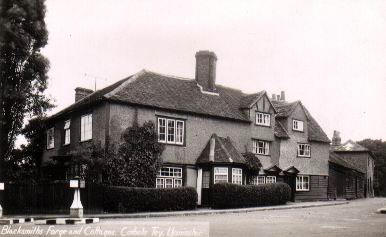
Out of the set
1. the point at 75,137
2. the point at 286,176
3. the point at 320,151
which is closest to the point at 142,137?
the point at 75,137

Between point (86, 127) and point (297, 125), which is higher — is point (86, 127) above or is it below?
below

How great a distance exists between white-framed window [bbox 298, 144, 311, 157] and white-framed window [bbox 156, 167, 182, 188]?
1297cm

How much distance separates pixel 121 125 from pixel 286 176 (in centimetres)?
1486

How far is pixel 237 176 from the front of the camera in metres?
31.2

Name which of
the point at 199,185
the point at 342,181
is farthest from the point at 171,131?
the point at 342,181

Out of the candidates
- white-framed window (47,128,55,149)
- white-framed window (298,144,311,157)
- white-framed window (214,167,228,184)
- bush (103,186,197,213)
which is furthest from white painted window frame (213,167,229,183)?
white-framed window (47,128,55,149)

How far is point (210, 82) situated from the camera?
35.4 meters

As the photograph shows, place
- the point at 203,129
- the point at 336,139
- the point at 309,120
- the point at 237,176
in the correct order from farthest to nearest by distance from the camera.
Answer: the point at 336,139 < the point at 309,120 < the point at 203,129 < the point at 237,176

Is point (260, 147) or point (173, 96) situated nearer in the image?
point (173, 96)

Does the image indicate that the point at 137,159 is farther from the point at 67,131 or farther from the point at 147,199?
the point at 67,131

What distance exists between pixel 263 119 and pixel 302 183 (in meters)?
7.05

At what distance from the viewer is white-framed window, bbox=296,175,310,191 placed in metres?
39.1

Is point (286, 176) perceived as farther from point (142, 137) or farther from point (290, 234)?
point (290, 234)

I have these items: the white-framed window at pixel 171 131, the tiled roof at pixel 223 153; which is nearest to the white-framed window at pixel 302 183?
the tiled roof at pixel 223 153
